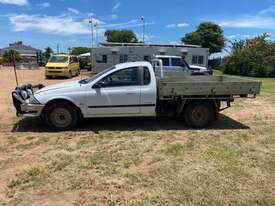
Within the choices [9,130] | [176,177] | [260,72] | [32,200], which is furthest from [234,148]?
[260,72]

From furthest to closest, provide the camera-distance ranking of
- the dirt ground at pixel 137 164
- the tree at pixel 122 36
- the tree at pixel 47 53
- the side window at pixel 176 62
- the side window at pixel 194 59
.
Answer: the tree at pixel 47 53 → the tree at pixel 122 36 → the side window at pixel 194 59 → the side window at pixel 176 62 → the dirt ground at pixel 137 164

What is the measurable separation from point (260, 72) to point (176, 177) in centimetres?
3078

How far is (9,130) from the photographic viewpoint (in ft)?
26.7

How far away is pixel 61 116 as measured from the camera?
8.03 m

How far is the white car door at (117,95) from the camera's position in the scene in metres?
7.94

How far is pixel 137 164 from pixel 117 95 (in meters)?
2.59

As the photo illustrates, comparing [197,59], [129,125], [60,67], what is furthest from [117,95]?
[197,59]

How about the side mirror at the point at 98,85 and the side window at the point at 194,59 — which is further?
the side window at the point at 194,59

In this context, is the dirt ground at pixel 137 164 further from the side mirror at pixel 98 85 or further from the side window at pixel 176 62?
the side window at pixel 176 62

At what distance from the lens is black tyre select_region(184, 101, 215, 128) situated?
27.5 ft

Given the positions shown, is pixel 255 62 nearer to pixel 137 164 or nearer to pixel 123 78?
pixel 123 78

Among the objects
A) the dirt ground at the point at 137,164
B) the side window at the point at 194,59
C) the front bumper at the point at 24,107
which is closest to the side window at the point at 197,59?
the side window at the point at 194,59

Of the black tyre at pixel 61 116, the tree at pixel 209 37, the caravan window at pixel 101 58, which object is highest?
the tree at pixel 209 37

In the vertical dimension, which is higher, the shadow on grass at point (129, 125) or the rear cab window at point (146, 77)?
the rear cab window at point (146, 77)
